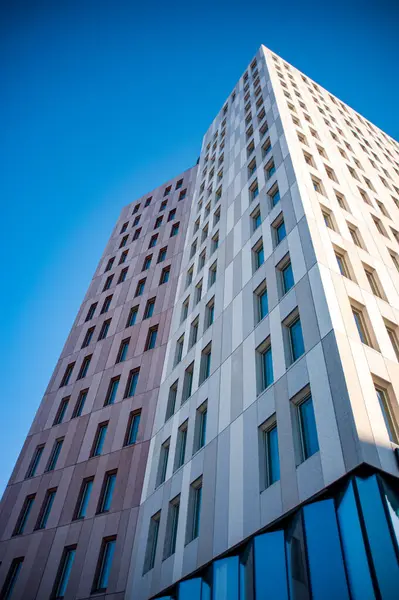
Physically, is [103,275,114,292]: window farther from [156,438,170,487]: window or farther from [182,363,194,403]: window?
[156,438,170,487]: window

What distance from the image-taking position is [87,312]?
39.8 m

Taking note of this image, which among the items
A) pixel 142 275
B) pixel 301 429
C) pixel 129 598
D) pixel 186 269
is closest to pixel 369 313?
pixel 301 429

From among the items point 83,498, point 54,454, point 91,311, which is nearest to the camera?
point 83,498

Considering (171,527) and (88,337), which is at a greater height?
(88,337)

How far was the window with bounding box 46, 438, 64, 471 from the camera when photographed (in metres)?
27.6

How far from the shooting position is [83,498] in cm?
2441

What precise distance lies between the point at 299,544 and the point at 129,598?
429 inches

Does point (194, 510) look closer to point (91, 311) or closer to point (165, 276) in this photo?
point (165, 276)

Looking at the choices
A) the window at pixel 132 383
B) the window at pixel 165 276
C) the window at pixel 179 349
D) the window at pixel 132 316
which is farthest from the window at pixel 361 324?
the window at pixel 165 276

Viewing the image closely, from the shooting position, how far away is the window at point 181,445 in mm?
19727

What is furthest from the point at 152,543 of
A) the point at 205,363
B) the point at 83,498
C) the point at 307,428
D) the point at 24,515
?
the point at 24,515

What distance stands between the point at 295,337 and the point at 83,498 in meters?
16.5

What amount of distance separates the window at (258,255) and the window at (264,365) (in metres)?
5.50

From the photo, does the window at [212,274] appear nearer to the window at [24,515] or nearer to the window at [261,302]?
the window at [261,302]
